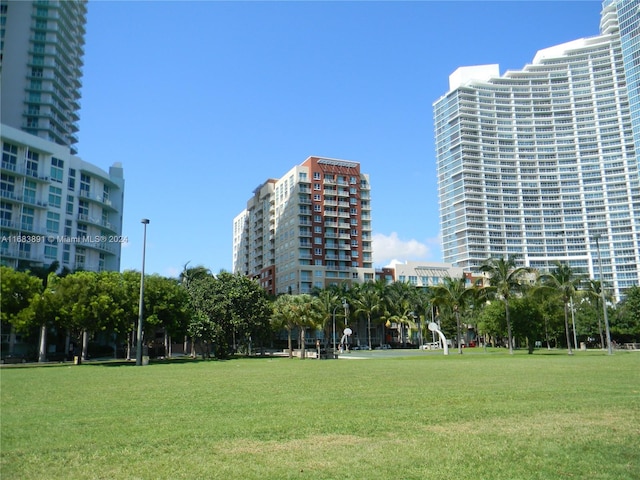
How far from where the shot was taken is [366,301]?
97875 mm

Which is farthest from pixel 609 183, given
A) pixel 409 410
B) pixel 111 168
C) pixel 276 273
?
pixel 409 410

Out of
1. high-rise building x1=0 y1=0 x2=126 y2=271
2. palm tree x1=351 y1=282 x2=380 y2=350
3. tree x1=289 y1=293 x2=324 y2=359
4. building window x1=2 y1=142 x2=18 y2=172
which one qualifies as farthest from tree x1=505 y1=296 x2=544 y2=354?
building window x1=2 y1=142 x2=18 y2=172

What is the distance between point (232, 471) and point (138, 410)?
23.0 ft

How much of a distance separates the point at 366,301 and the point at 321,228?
103ft

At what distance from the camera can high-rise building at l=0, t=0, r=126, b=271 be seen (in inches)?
3022

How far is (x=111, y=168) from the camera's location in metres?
102

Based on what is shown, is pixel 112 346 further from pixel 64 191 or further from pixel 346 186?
pixel 346 186

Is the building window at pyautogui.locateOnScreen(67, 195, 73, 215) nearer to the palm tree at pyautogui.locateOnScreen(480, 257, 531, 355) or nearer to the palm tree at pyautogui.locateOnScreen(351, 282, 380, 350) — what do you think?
the palm tree at pyautogui.locateOnScreen(351, 282, 380, 350)

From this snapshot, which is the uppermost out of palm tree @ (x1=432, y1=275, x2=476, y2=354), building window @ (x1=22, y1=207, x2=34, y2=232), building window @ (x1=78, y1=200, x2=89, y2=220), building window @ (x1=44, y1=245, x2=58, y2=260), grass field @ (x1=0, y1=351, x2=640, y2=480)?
building window @ (x1=78, y1=200, x2=89, y2=220)

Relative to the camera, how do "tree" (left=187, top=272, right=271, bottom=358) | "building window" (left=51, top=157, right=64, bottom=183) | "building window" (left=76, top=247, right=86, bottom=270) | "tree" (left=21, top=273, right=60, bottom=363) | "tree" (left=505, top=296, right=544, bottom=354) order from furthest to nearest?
"building window" (left=76, top=247, right=86, bottom=270) < "building window" (left=51, top=157, right=64, bottom=183) < "tree" (left=187, top=272, right=271, bottom=358) < "tree" (left=505, top=296, right=544, bottom=354) < "tree" (left=21, top=273, right=60, bottom=363)

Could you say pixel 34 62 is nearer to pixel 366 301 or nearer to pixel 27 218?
pixel 27 218

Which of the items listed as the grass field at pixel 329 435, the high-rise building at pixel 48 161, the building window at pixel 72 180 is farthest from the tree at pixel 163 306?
the building window at pixel 72 180

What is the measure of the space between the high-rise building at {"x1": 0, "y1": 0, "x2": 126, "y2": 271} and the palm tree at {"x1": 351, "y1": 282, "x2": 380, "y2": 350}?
4360 cm

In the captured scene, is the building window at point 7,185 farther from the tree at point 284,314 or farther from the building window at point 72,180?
the tree at point 284,314
